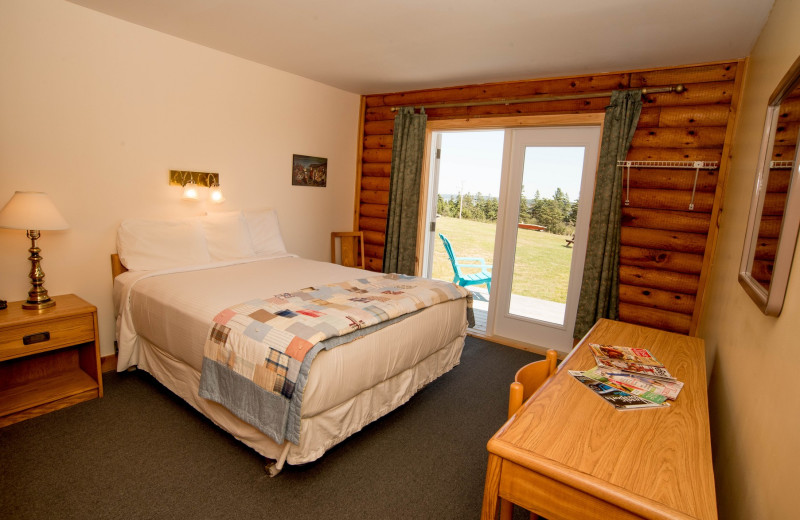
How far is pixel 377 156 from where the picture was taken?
4898 mm

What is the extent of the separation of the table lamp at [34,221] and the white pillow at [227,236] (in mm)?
1072

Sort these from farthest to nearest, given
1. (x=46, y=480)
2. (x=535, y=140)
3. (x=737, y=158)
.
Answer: (x=535, y=140) → (x=737, y=158) → (x=46, y=480)

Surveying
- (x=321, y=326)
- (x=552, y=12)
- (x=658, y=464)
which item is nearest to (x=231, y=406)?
(x=321, y=326)

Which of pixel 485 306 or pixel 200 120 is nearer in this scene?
pixel 200 120

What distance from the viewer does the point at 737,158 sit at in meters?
2.70

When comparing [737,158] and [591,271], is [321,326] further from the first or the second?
[737,158]

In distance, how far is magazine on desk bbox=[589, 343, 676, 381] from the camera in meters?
1.68

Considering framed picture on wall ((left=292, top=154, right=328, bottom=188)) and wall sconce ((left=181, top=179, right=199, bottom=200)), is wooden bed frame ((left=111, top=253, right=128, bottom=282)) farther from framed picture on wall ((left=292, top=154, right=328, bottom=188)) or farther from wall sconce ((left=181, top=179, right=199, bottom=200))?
framed picture on wall ((left=292, top=154, right=328, bottom=188))

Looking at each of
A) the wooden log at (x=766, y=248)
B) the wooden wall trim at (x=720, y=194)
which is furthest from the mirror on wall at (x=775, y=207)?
the wooden wall trim at (x=720, y=194)

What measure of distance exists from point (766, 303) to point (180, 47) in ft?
12.8

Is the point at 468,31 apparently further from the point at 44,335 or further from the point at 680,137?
the point at 44,335

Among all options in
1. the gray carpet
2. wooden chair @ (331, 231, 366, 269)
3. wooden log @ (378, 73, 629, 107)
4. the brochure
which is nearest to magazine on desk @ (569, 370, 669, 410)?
the brochure

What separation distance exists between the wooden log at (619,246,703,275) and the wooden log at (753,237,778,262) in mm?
1941

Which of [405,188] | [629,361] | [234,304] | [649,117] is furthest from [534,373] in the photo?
[405,188]
